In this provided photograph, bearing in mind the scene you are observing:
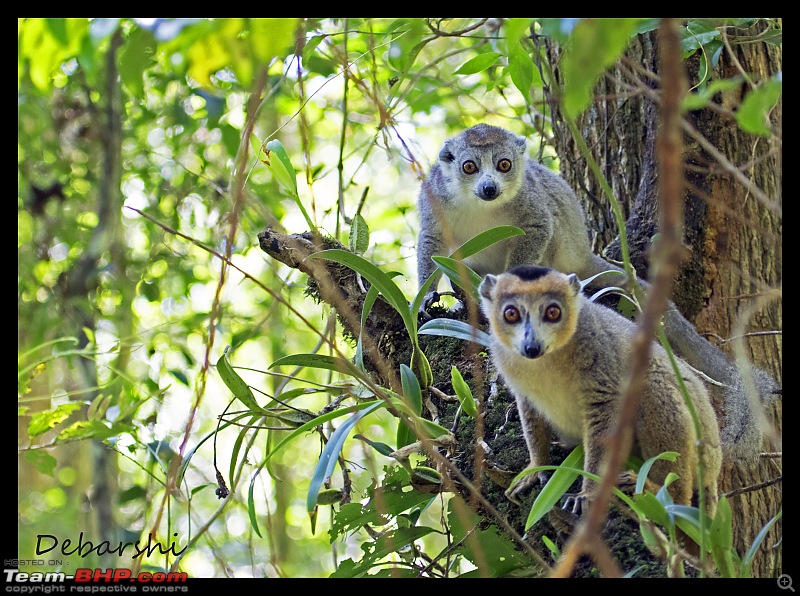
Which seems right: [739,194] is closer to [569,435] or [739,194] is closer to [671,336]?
[671,336]

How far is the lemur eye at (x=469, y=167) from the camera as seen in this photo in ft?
20.1

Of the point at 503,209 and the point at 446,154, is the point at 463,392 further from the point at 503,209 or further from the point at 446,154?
the point at 446,154

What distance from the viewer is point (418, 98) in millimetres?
6703

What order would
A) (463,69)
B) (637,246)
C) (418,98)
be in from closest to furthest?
1. (463,69)
2. (637,246)
3. (418,98)

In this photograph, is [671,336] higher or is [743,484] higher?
[671,336]

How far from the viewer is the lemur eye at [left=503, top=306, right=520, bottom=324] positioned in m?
→ 3.79

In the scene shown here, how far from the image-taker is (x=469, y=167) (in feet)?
20.1

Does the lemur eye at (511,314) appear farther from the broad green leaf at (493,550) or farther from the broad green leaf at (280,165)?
the broad green leaf at (280,165)

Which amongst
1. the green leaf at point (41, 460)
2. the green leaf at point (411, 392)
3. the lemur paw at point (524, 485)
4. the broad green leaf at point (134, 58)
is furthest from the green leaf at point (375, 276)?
the green leaf at point (41, 460)

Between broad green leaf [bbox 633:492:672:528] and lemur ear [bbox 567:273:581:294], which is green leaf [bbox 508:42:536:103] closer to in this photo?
lemur ear [bbox 567:273:581:294]

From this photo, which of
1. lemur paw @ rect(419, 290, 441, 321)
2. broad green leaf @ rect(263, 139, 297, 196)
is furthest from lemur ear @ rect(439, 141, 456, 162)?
broad green leaf @ rect(263, 139, 297, 196)

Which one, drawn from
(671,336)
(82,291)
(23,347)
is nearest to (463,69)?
(671,336)

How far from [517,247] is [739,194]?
173 cm
